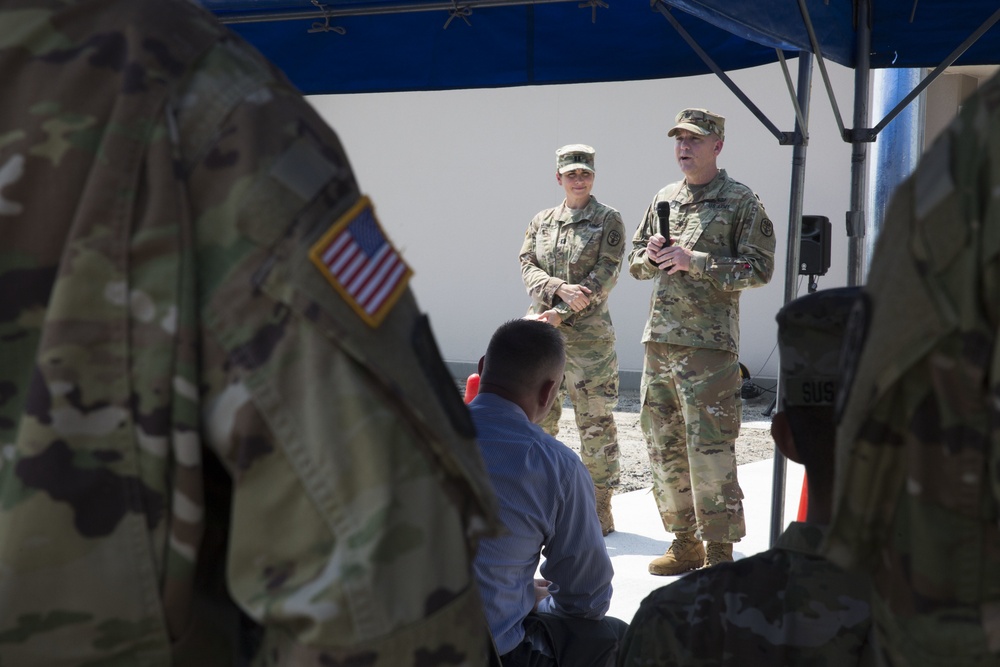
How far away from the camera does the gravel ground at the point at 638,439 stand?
6.32 meters

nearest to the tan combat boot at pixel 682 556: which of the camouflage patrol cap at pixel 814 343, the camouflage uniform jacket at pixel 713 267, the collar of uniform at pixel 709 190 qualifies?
the camouflage uniform jacket at pixel 713 267

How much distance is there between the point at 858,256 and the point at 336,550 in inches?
116

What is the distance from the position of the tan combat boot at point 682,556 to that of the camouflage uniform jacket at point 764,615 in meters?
2.66

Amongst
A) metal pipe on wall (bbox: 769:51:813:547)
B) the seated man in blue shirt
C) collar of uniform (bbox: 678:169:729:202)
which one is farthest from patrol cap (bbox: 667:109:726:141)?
the seated man in blue shirt

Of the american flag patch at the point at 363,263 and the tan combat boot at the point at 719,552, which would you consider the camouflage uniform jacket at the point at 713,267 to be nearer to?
the tan combat boot at the point at 719,552

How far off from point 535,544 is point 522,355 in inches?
18.8

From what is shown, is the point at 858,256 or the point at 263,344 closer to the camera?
the point at 263,344

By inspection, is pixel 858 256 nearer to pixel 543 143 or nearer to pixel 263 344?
pixel 263 344

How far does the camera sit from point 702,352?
4.18 meters

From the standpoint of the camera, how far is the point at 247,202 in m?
0.77

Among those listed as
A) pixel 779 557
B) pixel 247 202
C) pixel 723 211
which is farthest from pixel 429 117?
pixel 247 202

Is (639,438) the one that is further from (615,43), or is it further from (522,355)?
(522,355)

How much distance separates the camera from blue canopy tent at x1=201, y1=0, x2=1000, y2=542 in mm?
3080

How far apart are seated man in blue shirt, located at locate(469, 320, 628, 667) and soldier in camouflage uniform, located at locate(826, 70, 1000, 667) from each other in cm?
130
